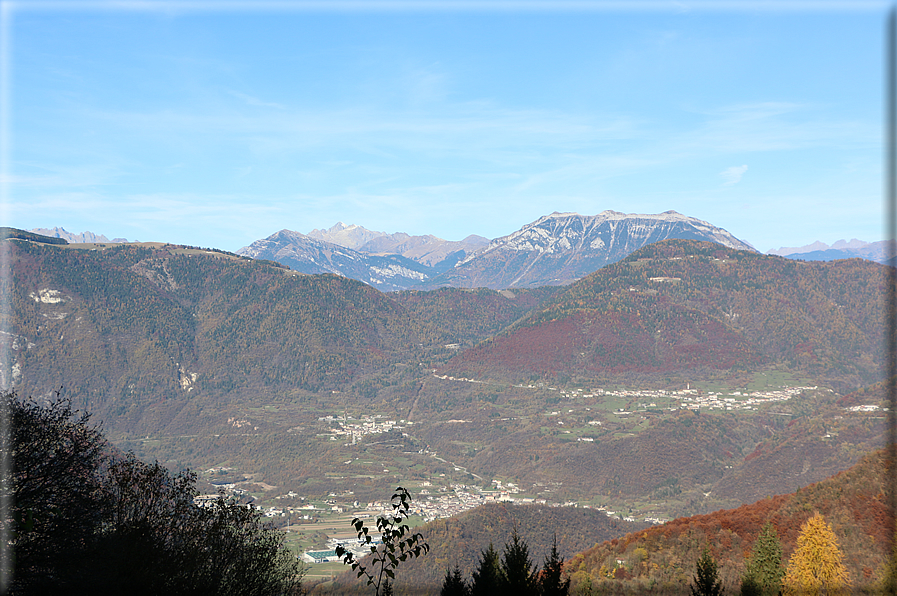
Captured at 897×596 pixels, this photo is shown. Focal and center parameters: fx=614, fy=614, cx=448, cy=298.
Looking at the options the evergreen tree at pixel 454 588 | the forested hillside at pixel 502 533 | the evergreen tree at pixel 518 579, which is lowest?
the forested hillside at pixel 502 533

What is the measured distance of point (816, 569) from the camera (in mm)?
47438

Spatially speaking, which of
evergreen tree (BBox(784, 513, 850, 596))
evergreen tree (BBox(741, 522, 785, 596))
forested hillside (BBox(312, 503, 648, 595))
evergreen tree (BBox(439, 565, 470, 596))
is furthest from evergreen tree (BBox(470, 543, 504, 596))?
forested hillside (BBox(312, 503, 648, 595))

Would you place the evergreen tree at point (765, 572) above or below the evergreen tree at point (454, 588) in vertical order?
below

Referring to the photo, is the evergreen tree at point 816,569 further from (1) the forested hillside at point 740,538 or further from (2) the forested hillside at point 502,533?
(2) the forested hillside at point 502,533

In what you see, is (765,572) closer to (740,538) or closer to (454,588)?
(454,588)

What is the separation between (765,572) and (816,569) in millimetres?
3933

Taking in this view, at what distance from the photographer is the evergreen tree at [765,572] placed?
43938 mm

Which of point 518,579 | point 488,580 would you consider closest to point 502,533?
point 488,580

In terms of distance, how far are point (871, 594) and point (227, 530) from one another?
135 ft

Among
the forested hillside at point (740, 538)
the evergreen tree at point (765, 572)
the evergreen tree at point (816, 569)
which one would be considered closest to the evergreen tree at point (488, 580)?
the evergreen tree at point (765, 572)

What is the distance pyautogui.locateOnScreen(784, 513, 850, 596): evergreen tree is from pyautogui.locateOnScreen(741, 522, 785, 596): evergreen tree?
787mm

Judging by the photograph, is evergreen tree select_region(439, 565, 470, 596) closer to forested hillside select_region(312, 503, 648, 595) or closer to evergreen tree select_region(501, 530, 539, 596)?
evergreen tree select_region(501, 530, 539, 596)

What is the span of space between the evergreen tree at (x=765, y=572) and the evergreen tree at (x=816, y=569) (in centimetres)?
79

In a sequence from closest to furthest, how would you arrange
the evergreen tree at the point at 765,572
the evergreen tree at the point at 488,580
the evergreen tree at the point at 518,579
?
1. the evergreen tree at the point at 518,579
2. the evergreen tree at the point at 488,580
3. the evergreen tree at the point at 765,572
